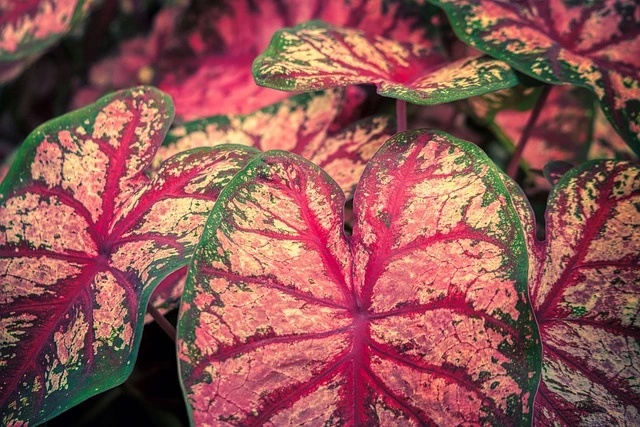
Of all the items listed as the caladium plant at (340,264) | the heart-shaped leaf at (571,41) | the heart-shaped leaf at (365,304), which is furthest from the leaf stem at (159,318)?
the heart-shaped leaf at (571,41)

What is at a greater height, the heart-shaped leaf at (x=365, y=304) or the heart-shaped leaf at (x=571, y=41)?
the heart-shaped leaf at (x=571, y=41)

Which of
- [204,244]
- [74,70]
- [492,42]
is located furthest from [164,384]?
[74,70]

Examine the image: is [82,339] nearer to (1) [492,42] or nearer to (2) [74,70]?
(1) [492,42]

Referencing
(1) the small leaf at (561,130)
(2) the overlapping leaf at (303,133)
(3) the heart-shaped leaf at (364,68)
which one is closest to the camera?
(3) the heart-shaped leaf at (364,68)

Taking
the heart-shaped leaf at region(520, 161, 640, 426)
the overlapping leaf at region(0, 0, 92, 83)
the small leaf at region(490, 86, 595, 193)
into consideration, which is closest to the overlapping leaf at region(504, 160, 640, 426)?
the heart-shaped leaf at region(520, 161, 640, 426)

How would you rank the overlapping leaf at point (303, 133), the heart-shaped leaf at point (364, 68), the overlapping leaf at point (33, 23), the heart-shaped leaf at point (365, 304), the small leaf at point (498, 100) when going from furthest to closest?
the overlapping leaf at point (33, 23), the small leaf at point (498, 100), the overlapping leaf at point (303, 133), the heart-shaped leaf at point (364, 68), the heart-shaped leaf at point (365, 304)

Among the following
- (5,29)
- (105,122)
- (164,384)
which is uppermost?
(5,29)

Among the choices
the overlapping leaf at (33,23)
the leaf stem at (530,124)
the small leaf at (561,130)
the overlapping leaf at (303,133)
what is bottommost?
the small leaf at (561,130)

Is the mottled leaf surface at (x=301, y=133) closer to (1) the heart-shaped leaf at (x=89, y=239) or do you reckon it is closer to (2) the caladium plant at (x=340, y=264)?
(2) the caladium plant at (x=340, y=264)
